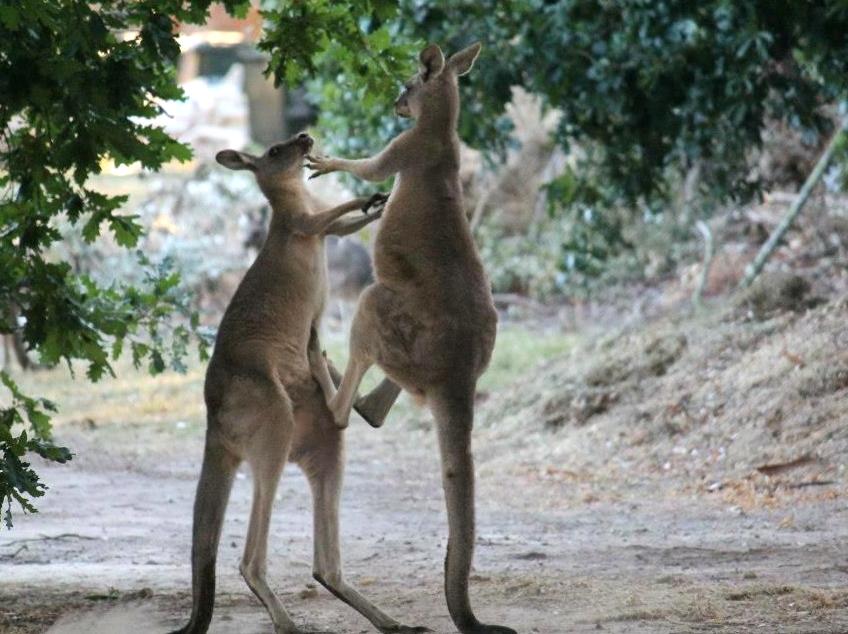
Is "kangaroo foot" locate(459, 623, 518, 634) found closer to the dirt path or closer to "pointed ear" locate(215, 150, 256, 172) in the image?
the dirt path

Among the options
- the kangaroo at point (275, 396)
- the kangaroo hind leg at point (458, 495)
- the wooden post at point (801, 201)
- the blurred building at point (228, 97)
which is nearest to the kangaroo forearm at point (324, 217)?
the kangaroo at point (275, 396)

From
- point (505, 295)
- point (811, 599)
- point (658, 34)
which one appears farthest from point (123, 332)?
point (505, 295)

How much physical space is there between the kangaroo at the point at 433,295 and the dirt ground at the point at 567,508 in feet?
3.01

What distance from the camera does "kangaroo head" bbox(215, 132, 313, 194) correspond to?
6707 mm

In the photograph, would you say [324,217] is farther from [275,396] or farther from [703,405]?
[703,405]

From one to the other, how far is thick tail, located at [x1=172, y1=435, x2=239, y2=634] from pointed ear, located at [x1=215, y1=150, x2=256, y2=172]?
1.28 meters

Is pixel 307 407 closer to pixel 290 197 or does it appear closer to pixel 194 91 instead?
pixel 290 197

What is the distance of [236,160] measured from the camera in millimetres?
6699

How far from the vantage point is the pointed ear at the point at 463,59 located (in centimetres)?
633

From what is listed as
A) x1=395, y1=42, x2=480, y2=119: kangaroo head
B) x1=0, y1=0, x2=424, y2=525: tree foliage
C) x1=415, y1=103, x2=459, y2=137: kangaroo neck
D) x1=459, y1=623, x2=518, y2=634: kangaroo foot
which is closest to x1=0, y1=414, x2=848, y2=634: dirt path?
x1=459, y1=623, x2=518, y2=634: kangaroo foot

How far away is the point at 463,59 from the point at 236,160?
1116 mm

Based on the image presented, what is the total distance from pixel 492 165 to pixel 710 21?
99.4 inches

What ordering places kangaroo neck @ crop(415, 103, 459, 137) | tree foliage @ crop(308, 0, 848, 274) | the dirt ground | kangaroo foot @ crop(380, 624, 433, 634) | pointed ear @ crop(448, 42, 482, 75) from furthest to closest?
tree foliage @ crop(308, 0, 848, 274) → the dirt ground → pointed ear @ crop(448, 42, 482, 75) → kangaroo neck @ crop(415, 103, 459, 137) → kangaroo foot @ crop(380, 624, 433, 634)

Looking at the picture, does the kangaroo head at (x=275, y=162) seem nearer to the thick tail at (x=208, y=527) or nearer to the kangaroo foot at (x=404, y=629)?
the thick tail at (x=208, y=527)
